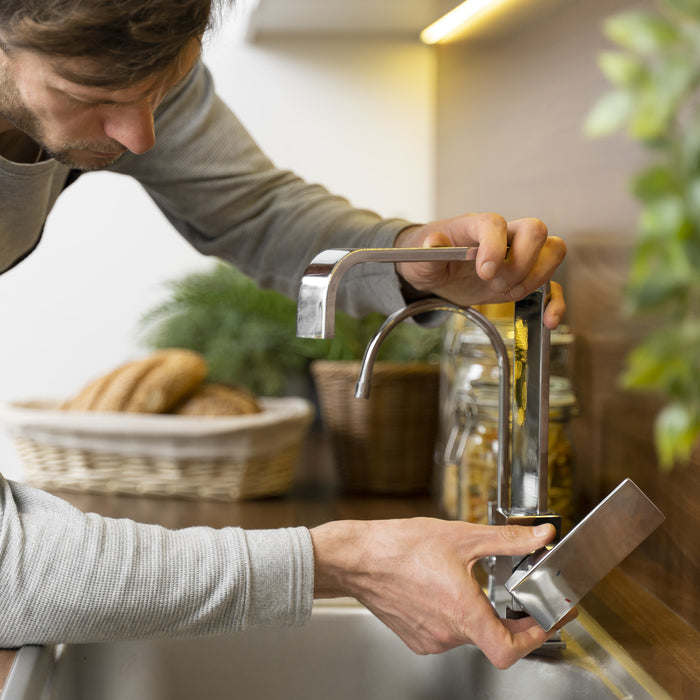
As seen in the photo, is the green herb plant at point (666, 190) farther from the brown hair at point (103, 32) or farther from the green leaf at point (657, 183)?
the brown hair at point (103, 32)

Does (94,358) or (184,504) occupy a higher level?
(94,358)

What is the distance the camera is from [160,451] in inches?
51.4

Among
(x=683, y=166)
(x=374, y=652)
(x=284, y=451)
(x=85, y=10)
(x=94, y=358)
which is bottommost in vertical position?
(x=374, y=652)

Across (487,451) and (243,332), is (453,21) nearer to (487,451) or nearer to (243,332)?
(243,332)

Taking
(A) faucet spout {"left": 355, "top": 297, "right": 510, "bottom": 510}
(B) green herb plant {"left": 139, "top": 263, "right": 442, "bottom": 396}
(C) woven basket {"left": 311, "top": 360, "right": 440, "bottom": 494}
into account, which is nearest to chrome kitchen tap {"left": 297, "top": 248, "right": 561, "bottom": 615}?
(A) faucet spout {"left": 355, "top": 297, "right": 510, "bottom": 510}

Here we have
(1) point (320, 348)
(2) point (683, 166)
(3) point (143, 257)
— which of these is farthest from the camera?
(3) point (143, 257)

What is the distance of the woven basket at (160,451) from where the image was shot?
1.28m

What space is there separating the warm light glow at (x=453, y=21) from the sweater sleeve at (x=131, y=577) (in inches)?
32.6

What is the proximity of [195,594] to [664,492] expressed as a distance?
41cm

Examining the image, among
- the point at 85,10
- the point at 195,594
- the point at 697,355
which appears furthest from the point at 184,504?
the point at 697,355

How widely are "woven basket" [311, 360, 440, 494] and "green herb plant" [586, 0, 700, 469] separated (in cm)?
103

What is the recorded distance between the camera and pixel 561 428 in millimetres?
948

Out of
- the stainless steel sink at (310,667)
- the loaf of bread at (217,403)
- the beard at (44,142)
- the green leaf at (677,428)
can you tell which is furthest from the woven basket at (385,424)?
the green leaf at (677,428)

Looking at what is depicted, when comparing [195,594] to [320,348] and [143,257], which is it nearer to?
[320,348]
